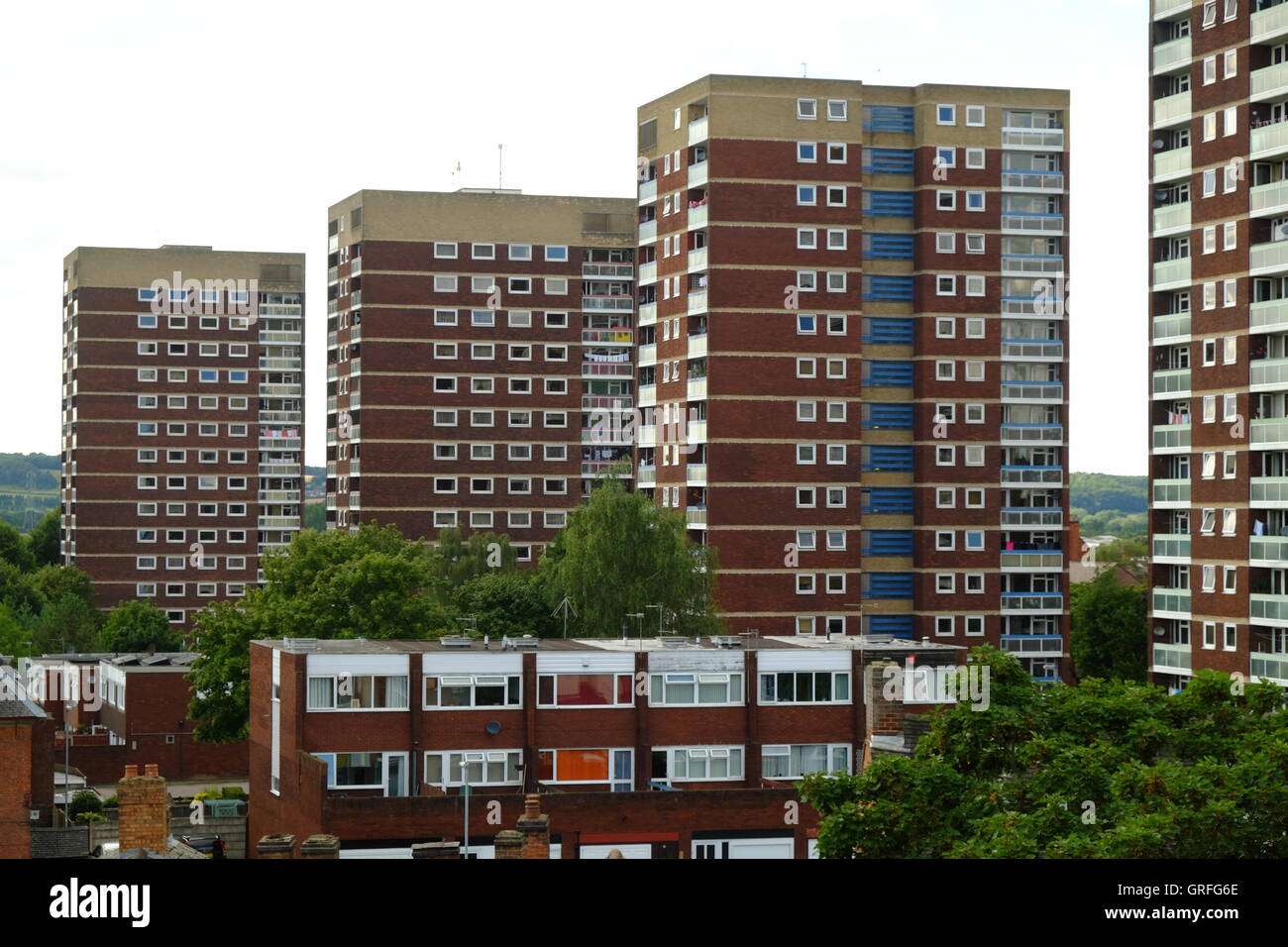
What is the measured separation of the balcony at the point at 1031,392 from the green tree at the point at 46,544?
9690 centimetres

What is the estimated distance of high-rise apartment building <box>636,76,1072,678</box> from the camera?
93562 mm

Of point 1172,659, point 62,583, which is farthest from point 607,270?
point 1172,659

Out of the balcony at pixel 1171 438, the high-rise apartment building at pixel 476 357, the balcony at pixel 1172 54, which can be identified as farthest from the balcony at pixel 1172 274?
the high-rise apartment building at pixel 476 357

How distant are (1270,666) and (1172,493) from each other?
12095mm

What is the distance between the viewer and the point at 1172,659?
270ft

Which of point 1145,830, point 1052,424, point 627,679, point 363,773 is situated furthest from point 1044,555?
point 1145,830

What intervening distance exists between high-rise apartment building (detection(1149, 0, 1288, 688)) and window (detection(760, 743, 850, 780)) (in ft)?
74.3

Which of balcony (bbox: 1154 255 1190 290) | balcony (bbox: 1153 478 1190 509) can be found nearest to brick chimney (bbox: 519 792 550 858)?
balcony (bbox: 1153 478 1190 509)

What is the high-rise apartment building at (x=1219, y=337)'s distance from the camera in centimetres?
7519

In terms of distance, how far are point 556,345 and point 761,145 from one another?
43.4m

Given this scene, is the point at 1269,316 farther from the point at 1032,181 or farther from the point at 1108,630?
the point at 1108,630

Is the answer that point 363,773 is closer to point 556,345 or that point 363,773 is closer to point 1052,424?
point 1052,424

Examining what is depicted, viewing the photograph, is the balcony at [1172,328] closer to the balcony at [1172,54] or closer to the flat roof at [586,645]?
the balcony at [1172,54]

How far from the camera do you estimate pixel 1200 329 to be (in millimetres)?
79562
